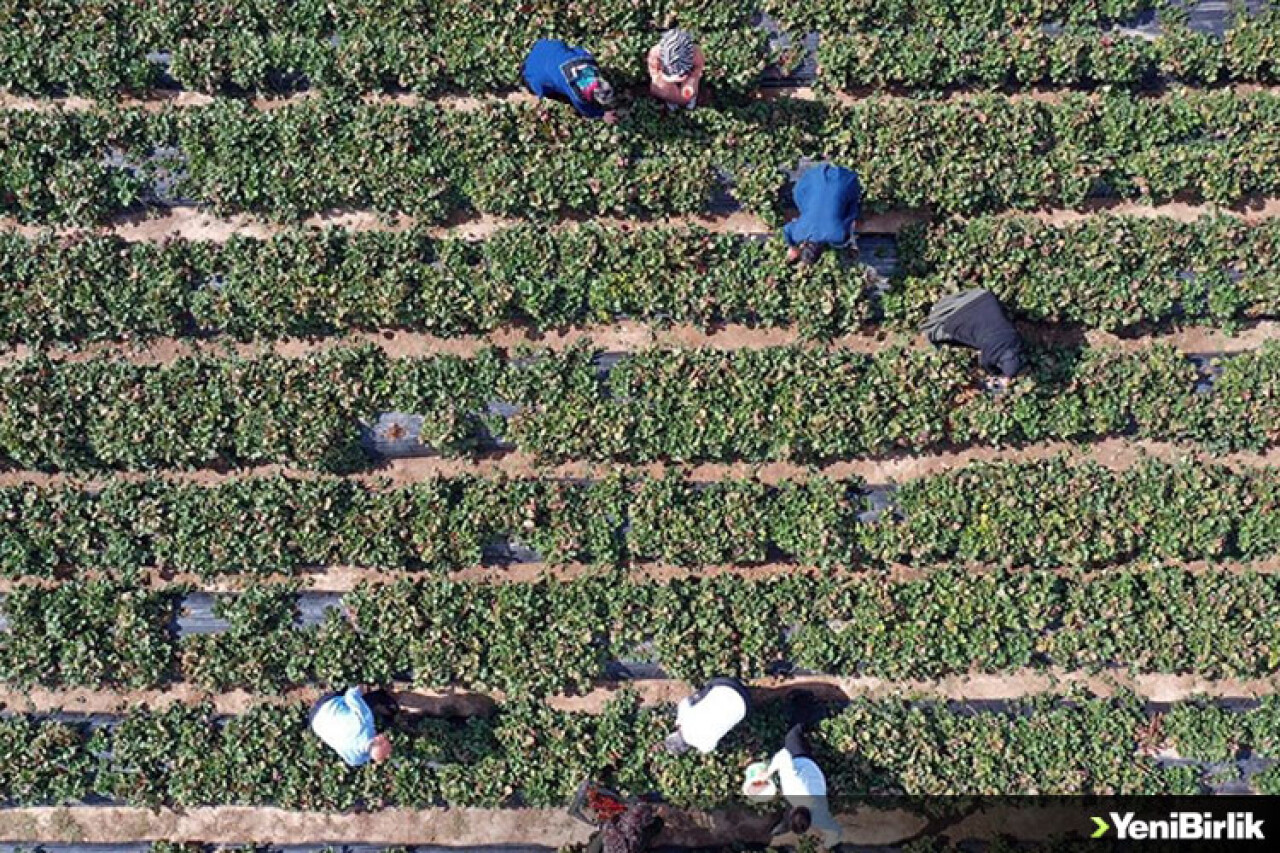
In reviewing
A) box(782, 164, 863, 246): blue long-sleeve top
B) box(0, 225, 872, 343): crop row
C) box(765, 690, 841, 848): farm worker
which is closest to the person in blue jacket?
box(782, 164, 863, 246): blue long-sleeve top

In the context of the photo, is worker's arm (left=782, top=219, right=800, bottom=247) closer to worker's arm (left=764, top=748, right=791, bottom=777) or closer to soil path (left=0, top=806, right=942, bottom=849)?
worker's arm (left=764, top=748, right=791, bottom=777)

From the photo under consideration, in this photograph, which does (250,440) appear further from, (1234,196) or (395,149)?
(1234,196)

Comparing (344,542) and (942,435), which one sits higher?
(942,435)

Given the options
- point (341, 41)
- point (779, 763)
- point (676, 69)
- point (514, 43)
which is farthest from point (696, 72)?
point (779, 763)

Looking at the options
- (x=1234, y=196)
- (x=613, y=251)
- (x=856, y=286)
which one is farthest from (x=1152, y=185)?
(x=613, y=251)

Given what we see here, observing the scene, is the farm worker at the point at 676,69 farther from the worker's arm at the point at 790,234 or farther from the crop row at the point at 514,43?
the worker's arm at the point at 790,234

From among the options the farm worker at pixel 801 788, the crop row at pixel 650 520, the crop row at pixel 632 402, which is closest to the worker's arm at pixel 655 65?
the crop row at pixel 632 402
